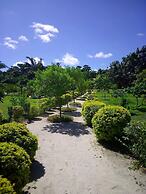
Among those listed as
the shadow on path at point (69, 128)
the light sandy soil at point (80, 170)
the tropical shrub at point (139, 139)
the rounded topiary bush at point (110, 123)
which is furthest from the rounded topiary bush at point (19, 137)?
the shadow on path at point (69, 128)

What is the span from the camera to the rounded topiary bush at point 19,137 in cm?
1229

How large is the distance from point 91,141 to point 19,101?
13.2 meters

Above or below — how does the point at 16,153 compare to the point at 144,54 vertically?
below

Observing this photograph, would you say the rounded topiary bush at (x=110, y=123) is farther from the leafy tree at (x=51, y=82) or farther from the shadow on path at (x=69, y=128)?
the leafy tree at (x=51, y=82)

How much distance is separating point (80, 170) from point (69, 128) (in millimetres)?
9600

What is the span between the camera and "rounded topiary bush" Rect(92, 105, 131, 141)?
16531 mm

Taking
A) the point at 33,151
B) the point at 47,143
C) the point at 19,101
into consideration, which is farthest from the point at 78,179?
the point at 19,101

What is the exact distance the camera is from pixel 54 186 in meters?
11.0

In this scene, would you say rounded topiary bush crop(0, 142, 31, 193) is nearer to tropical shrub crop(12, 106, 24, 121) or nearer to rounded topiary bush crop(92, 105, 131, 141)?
rounded topiary bush crop(92, 105, 131, 141)

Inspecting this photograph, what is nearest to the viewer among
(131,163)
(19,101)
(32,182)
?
(32,182)

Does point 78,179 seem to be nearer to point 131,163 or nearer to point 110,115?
point 131,163

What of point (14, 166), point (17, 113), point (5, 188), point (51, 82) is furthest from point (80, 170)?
point (17, 113)

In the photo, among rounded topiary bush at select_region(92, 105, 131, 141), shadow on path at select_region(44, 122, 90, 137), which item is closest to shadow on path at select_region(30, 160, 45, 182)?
rounded topiary bush at select_region(92, 105, 131, 141)

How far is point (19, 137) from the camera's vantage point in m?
12.5
